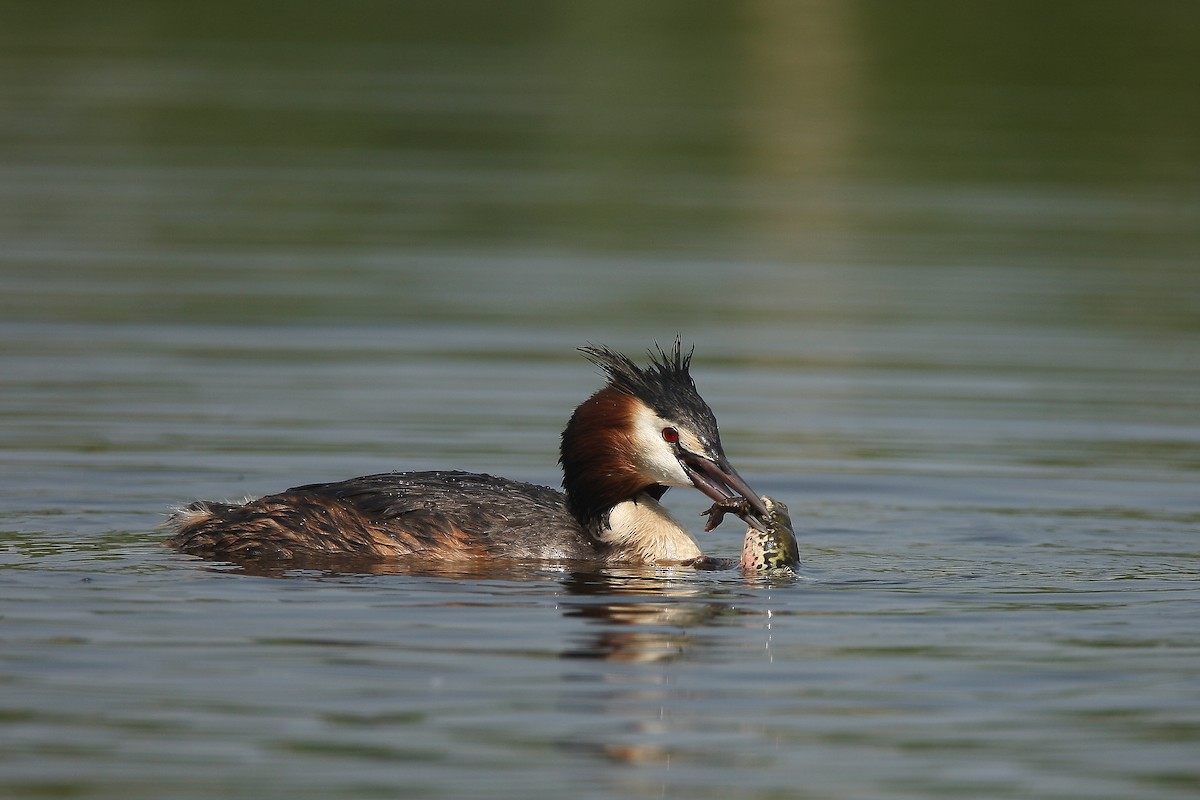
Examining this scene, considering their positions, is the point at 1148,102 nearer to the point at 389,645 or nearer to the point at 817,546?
the point at 817,546

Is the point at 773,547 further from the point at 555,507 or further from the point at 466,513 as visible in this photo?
the point at 466,513

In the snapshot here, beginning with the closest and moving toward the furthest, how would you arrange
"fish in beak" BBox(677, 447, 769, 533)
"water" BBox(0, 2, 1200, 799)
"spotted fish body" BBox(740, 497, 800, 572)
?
1. "water" BBox(0, 2, 1200, 799)
2. "spotted fish body" BBox(740, 497, 800, 572)
3. "fish in beak" BBox(677, 447, 769, 533)

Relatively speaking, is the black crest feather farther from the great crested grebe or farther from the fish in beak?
the fish in beak

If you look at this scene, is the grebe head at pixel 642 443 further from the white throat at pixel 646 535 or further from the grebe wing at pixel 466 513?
the grebe wing at pixel 466 513

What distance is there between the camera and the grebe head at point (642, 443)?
37.0 ft

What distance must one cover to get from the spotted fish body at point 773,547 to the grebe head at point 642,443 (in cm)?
8

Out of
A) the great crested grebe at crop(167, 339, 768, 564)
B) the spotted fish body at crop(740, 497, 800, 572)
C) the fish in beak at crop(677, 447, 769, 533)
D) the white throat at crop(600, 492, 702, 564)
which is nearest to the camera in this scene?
the spotted fish body at crop(740, 497, 800, 572)

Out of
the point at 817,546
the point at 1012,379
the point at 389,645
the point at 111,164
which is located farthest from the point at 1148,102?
the point at 389,645

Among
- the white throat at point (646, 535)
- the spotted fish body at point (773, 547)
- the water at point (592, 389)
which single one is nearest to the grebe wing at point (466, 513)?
the white throat at point (646, 535)

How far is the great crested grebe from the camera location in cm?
1134

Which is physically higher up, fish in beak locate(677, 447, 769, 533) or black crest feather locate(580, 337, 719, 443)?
black crest feather locate(580, 337, 719, 443)

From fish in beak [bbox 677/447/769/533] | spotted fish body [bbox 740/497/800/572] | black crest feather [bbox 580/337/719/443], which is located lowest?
spotted fish body [bbox 740/497/800/572]

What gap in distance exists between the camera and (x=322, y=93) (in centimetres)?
3409

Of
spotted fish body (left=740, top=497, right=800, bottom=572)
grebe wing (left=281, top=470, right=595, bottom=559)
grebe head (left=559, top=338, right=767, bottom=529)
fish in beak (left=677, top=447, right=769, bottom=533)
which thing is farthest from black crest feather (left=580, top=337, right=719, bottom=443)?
grebe wing (left=281, top=470, right=595, bottom=559)
